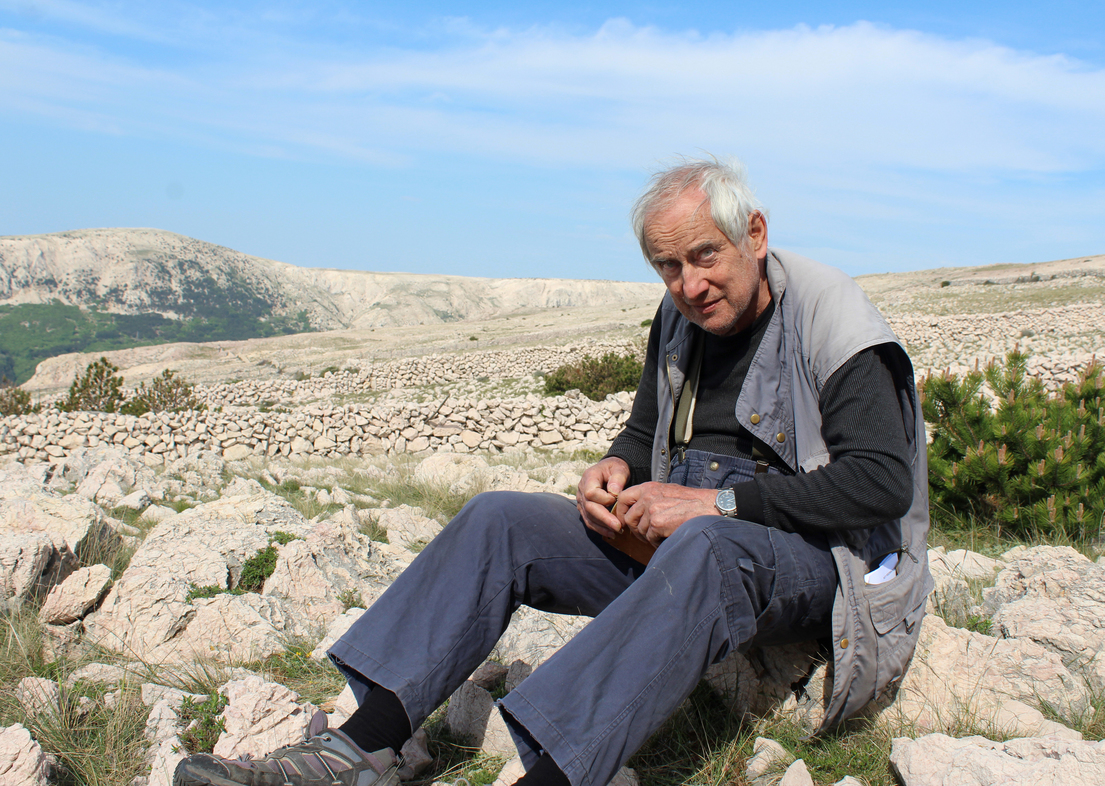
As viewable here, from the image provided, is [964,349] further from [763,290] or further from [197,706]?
[197,706]

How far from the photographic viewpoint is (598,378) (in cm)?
1579

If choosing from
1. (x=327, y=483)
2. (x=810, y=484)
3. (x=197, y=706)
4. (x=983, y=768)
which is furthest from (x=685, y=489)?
(x=327, y=483)

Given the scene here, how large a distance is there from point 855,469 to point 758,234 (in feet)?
2.77

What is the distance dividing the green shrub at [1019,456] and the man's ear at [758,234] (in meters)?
2.77

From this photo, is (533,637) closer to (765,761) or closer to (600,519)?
(600,519)

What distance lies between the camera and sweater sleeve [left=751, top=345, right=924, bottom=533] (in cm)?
182

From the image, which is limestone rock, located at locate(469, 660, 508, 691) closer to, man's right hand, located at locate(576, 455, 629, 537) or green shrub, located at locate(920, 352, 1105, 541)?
man's right hand, located at locate(576, 455, 629, 537)

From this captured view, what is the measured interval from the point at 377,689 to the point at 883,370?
5.19ft

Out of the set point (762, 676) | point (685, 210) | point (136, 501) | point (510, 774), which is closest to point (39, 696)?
point (510, 774)

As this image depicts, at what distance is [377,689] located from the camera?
1848mm

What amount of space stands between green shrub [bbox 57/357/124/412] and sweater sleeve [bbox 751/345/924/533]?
Answer: 1449cm

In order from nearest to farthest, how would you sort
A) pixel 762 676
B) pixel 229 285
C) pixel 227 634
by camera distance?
pixel 762 676
pixel 227 634
pixel 229 285

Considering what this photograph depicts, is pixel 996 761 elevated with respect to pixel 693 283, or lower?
lower

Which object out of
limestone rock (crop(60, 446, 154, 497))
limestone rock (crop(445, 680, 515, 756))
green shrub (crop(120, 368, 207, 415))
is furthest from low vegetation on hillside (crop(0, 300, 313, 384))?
limestone rock (crop(445, 680, 515, 756))
